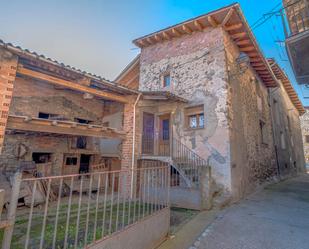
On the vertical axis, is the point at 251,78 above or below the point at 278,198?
above

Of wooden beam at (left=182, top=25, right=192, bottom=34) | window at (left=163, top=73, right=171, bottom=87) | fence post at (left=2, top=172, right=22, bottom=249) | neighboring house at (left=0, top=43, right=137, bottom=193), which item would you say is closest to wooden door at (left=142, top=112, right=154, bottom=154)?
neighboring house at (left=0, top=43, right=137, bottom=193)

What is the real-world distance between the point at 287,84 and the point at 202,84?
13103mm

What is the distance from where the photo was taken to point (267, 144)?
11883 mm

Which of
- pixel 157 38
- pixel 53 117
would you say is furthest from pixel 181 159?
pixel 157 38

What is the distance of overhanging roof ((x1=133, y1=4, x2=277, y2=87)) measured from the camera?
7.91m

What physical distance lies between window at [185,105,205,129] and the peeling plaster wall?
22cm

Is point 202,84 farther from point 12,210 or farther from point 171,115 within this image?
point 12,210

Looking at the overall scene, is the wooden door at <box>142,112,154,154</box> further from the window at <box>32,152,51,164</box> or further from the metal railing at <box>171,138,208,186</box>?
the window at <box>32,152,51,164</box>

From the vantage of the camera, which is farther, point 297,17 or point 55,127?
point 297,17

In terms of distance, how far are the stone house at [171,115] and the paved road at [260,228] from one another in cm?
104

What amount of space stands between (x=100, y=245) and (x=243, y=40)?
10.1m

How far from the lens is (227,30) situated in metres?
8.56

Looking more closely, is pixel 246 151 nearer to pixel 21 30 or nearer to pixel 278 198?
pixel 278 198

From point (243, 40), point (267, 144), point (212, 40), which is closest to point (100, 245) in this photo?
point (212, 40)
